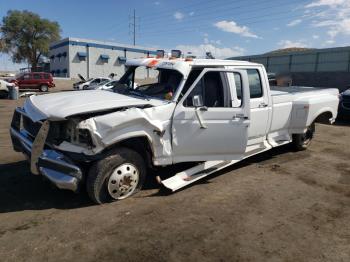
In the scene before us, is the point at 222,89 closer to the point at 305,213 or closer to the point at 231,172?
the point at 231,172

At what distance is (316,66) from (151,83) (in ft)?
102

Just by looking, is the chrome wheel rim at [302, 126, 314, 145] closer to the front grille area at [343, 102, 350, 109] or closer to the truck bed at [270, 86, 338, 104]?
the truck bed at [270, 86, 338, 104]

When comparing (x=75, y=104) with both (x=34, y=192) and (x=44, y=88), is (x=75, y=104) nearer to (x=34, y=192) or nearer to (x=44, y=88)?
(x=34, y=192)

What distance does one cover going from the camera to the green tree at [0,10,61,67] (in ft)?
200

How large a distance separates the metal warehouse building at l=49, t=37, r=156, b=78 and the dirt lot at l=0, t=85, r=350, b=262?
5008 cm

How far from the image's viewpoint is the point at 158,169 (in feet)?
20.4

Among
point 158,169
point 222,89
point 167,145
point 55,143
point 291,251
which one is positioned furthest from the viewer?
point 158,169

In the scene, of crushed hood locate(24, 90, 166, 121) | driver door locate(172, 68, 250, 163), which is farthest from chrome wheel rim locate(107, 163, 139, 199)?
crushed hood locate(24, 90, 166, 121)

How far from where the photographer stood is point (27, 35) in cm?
6212

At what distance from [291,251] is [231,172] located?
2719mm

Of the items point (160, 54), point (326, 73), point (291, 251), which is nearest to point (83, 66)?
point (326, 73)

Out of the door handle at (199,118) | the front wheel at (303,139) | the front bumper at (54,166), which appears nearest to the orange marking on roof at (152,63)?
the door handle at (199,118)

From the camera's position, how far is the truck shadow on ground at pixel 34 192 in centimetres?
471

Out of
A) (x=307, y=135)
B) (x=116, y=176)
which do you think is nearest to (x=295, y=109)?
(x=307, y=135)
